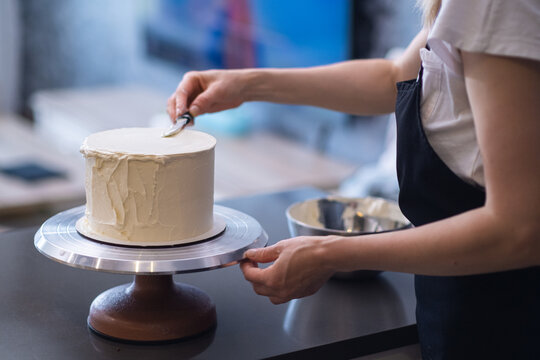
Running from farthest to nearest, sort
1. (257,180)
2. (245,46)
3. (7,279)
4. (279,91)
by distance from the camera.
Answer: (245,46), (257,180), (279,91), (7,279)

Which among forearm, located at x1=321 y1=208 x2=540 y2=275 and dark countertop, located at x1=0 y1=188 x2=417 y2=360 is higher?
forearm, located at x1=321 y1=208 x2=540 y2=275

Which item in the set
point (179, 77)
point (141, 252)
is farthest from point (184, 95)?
point (179, 77)

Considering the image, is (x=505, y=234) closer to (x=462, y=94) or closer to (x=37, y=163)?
(x=462, y=94)

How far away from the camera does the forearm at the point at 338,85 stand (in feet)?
4.37

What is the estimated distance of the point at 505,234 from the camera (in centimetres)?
80

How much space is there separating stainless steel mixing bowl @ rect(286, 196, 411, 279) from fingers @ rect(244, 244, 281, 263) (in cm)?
37

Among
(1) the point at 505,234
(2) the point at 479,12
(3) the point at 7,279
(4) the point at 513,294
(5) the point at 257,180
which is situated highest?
(2) the point at 479,12

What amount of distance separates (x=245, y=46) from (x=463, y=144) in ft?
10.0

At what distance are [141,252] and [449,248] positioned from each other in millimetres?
427

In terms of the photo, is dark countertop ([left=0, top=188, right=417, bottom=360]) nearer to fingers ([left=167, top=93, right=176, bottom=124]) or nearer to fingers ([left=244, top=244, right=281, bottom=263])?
fingers ([left=244, top=244, right=281, bottom=263])

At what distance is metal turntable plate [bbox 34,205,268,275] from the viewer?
3.11 feet

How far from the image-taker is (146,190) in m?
1.01

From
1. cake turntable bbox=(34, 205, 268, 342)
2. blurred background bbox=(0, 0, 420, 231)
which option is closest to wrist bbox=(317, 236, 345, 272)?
cake turntable bbox=(34, 205, 268, 342)

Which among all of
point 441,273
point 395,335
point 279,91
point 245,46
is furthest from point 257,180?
point 441,273
